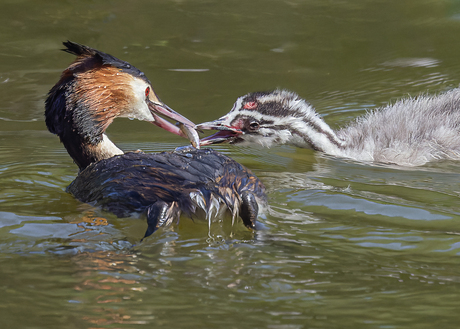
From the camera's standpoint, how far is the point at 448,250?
3.21 m

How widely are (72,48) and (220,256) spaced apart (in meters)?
2.02

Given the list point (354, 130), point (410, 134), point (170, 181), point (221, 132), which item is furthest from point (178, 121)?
point (410, 134)

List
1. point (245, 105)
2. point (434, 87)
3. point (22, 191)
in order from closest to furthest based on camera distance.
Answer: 1. point (22, 191)
2. point (245, 105)
3. point (434, 87)

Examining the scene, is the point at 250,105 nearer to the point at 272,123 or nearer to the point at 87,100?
the point at 272,123

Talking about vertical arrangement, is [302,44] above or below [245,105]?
above

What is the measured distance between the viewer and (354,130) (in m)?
5.73

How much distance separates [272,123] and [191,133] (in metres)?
1.01

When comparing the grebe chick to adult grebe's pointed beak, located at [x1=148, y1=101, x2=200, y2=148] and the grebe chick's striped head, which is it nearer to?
the grebe chick's striped head

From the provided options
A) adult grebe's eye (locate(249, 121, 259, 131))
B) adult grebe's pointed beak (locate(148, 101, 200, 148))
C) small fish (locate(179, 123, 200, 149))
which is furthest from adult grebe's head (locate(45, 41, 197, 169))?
adult grebe's eye (locate(249, 121, 259, 131))

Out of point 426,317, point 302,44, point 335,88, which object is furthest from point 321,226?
point 302,44

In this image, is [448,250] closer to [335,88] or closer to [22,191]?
[22,191]

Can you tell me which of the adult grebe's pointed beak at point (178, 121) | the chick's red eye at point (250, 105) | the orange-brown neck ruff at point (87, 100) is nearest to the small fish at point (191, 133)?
the adult grebe's pointed beak at point (178, 121)

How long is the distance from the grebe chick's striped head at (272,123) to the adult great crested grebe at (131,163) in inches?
30.2

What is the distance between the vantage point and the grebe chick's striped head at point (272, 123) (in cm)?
544
